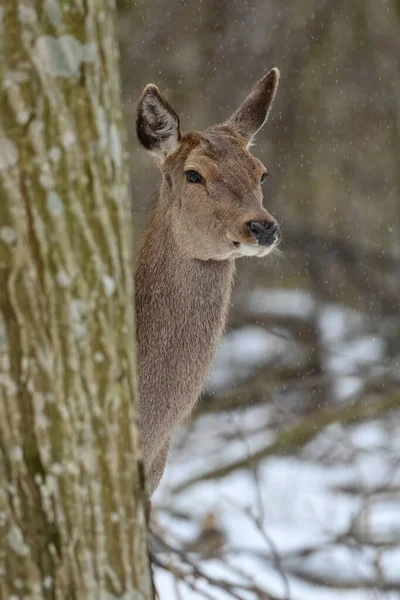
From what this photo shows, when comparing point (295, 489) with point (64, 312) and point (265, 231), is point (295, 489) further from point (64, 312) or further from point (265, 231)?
point (64, 312)

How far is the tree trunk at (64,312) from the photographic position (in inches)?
94.3

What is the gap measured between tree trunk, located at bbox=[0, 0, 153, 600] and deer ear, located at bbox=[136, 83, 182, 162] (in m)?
2.34

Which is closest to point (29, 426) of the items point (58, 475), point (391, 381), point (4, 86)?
point (58, 475)

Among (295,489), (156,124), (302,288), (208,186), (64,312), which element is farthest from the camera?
(302,288)

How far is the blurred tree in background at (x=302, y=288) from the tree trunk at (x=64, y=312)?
17.4ft

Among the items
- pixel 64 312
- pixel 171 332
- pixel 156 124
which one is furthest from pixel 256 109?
pixel 64 312

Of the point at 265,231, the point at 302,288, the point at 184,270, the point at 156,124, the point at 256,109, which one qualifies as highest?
the point at 256,109

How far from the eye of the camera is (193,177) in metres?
4.77

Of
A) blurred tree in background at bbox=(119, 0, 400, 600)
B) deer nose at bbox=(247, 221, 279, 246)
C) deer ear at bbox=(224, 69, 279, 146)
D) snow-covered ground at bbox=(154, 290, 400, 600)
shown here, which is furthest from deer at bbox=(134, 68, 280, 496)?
blurred tree in background at bbox=(119, 0, 400, 600)

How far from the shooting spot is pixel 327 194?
41.0ft

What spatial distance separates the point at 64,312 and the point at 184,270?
235cm

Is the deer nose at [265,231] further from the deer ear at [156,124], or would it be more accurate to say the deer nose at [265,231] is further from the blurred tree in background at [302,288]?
the blurred tree in background at [302,288]

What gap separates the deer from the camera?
464 centimetres

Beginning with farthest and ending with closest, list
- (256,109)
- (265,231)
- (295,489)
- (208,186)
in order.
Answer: (295,489), (256,109), (208,186), (265,231)
